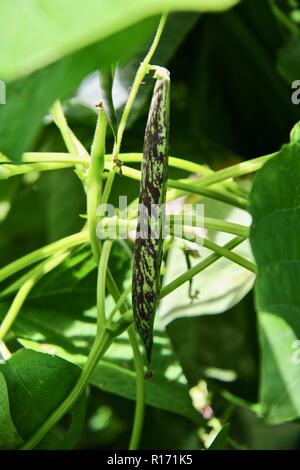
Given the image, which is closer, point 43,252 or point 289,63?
point 43,252

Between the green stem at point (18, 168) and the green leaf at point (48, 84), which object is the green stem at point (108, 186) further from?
the green leaf at point (48, 84)

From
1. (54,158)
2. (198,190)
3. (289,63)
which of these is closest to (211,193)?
(198,190)

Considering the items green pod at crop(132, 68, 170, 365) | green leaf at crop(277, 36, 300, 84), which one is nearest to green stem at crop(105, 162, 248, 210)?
green pod at crop(132, 68, 170, 365)

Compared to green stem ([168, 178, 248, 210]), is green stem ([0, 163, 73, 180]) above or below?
above

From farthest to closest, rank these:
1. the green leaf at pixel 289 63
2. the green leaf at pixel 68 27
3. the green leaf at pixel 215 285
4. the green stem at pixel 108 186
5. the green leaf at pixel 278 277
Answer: the green leaf at pixel 289 63, the green leaf at pixel 215 285, the green stem at pixel 108 186, the green leaf at pixel 278 277, the green leaf at pixel 68 27

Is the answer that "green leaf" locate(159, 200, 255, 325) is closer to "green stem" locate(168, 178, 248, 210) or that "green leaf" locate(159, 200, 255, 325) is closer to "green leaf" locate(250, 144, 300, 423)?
"green stem" locate(168, 178, 248, 210)

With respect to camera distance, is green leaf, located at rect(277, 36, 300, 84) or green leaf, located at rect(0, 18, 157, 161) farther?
green leaf, located at rect(277, 36, 300, 84)

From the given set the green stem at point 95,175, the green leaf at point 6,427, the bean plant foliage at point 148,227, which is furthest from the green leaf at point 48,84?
the green leaf at point 6,427

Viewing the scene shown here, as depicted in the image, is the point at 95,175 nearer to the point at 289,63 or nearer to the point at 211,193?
the point at 211,193
